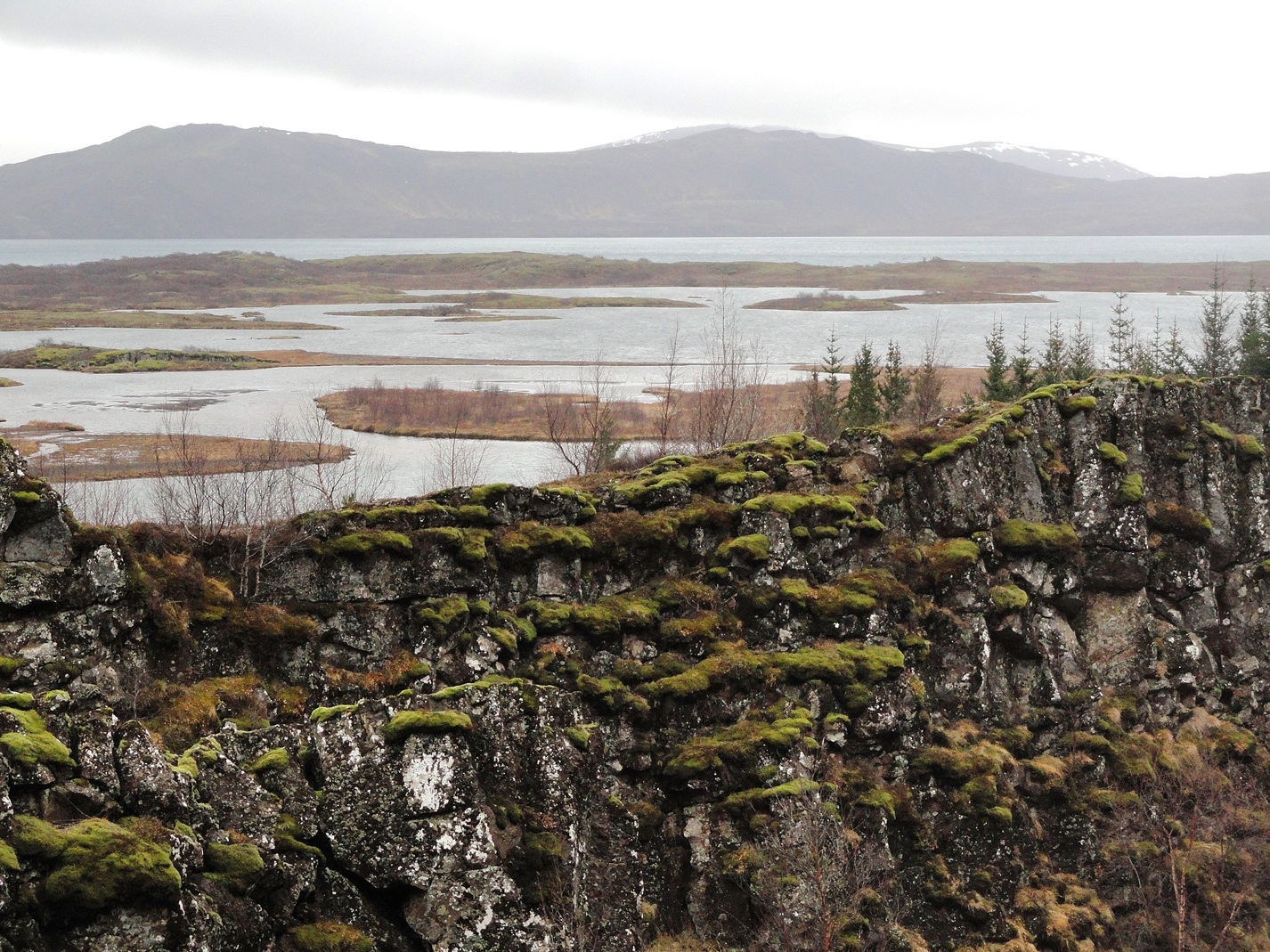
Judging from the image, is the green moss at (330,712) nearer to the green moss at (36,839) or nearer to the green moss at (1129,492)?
the green moss at (36,839)

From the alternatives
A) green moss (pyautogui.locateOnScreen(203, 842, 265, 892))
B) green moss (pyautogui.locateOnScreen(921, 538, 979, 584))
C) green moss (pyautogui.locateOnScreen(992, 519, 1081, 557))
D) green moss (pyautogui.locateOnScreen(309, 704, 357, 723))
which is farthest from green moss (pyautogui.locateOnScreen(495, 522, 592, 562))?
green moss (pyautogui.locateOnScreen(992, 519, 1081, 557))

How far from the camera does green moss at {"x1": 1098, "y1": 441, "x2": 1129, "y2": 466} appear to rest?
43188 millimetres

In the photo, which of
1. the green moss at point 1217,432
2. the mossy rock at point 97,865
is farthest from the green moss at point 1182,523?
the mossy rock at point 97,865

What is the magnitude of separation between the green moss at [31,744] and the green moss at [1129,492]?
37.7 meters

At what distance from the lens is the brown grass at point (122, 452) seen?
6494 cm

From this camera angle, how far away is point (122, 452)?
75.8 m

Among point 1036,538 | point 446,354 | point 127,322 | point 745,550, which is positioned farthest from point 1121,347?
point 127,322

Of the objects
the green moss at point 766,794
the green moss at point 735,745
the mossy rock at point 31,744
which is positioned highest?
the mossy rock at point 31,744

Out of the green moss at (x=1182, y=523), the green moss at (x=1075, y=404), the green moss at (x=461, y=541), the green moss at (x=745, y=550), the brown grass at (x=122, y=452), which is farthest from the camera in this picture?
the brown grass at (x=122, y=452)

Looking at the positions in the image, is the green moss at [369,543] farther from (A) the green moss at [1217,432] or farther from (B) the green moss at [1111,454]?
(A) the green moss at [1217,432]

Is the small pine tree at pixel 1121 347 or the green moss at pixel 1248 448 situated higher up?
the small pine tree at pixel 1121 347

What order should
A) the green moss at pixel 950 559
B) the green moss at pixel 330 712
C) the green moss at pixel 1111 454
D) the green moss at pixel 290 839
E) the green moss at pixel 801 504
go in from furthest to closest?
the green moss at pixel 1111 454, the green moss at pixel 950 559, the green moss at pixel 801 504, the green moss at pixel 330 712, the green moss at pixel 290 839

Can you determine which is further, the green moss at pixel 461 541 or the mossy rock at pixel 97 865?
the green moss at pixel 461 541

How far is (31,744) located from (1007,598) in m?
31.0
